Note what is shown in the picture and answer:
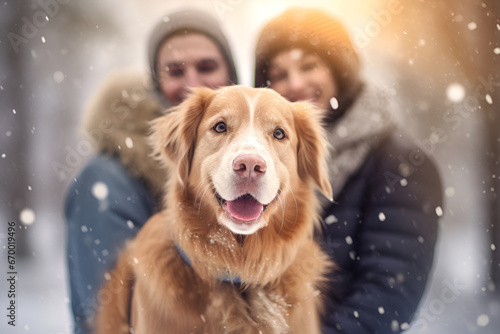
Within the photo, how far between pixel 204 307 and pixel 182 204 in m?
0.40

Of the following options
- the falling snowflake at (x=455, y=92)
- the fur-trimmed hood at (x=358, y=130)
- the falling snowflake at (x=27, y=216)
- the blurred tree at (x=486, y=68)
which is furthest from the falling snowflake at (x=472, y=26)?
the falling snowflake at (x=27, y=216)

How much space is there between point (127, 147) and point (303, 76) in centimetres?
81

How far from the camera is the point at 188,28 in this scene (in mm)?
1548

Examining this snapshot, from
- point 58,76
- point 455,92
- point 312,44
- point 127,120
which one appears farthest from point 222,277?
point 455,92

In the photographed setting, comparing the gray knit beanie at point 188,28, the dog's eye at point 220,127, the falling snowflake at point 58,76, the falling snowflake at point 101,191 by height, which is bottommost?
the falling snowflake at point 101,191

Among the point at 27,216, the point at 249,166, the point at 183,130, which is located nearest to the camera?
the point at 249,166

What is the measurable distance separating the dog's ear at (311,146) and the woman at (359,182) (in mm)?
75

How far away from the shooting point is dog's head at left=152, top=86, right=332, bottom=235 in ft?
4.04

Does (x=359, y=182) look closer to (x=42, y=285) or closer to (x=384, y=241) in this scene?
(x=384, y=241)

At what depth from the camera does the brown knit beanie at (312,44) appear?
154 cm

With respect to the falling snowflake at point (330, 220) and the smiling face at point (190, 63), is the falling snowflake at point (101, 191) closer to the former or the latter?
the smiling face at point (190, 63)

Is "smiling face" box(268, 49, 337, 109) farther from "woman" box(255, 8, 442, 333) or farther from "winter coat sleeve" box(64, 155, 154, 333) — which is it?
"winter coat sleeve" box(64, 155, 154, 333)

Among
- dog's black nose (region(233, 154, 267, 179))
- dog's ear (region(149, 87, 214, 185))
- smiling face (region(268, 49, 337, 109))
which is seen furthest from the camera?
smiling face (region(268, 49, 337, 109))

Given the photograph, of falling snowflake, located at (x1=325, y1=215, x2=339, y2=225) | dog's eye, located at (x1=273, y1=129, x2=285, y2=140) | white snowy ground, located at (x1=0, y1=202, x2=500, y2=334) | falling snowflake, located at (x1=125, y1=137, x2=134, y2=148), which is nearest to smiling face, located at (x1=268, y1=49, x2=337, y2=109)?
dog's eye, located at (x1=273, y1=129, x2=285, y2=140)
